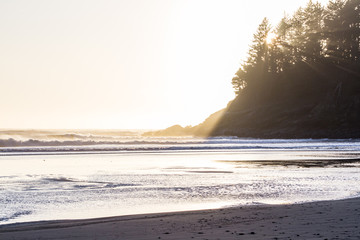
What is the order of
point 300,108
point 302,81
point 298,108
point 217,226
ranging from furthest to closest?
point 302,81 < point 298,108 < point 300,108 < point 217,226

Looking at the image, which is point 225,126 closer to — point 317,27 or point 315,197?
point 317,27

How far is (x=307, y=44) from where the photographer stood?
8206 cm

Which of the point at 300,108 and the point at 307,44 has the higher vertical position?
the point at 307,44

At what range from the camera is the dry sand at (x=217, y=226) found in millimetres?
6512

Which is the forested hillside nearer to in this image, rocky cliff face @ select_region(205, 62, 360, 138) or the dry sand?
rocky cliff face @ select_region(205, 62, 360, 138)

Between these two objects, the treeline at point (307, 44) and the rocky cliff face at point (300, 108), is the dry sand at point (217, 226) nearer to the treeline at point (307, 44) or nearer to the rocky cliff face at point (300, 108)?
the rocky cliff face at point (300, 108)

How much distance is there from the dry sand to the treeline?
69.7 m

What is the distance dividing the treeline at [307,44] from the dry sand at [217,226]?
229ft

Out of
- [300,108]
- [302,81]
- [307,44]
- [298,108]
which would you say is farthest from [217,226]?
[307,44]

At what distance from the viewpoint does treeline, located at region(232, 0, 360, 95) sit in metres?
77.6

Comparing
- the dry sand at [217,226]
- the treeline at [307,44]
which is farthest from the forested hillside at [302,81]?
the dry sand at [217,226]

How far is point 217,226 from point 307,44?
80.4 metres

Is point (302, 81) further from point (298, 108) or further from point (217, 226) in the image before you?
point (217, 226)

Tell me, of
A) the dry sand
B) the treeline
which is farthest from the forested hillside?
the dry sand
